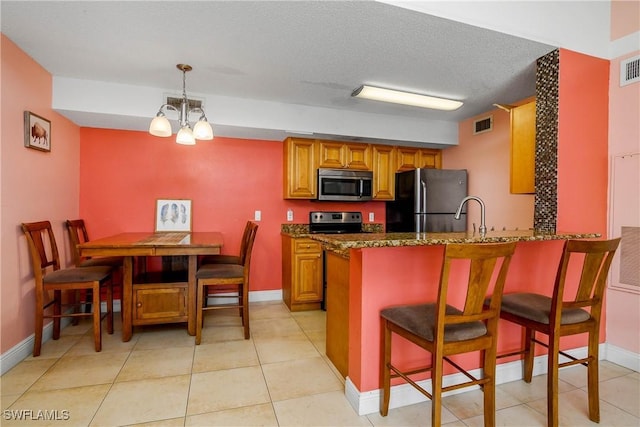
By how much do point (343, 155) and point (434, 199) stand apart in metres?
1.24

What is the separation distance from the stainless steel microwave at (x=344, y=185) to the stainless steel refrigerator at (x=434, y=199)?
52cm

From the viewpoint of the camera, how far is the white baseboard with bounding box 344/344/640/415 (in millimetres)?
1852

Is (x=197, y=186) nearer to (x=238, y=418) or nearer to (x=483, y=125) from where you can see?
(x=238, y=418)

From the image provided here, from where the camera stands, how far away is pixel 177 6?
1.92 meters

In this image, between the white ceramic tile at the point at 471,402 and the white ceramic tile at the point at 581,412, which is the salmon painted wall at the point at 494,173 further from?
the white ceramic tile at the point at 471,402

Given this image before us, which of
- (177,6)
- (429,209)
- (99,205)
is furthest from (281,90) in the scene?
(99,205)

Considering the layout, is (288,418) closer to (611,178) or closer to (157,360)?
(157,360)

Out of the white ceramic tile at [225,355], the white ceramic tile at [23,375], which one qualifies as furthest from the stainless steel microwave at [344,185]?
the white ceramic tile at [23,375]

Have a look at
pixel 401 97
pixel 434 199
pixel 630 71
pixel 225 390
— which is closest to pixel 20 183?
pixel 225 390

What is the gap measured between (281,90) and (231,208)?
158 centimetres

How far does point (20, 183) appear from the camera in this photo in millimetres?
2428

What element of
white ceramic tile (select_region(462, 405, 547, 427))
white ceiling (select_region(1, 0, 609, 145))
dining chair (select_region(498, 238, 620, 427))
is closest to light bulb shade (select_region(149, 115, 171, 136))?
white ceiling (select_region(1, 0, 609, 145))

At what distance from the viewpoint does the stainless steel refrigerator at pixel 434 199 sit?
3.84 metres

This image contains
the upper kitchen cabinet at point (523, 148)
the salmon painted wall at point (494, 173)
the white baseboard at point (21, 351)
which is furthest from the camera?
the salmon painted wall at point (494, 173)
